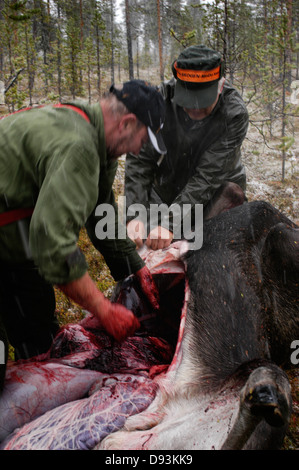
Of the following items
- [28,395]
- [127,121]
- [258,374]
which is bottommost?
[28,395]

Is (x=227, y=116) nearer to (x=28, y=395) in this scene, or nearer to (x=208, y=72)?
(x=208, y=72)

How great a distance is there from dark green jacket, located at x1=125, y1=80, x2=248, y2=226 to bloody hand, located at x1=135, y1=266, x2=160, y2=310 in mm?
1084

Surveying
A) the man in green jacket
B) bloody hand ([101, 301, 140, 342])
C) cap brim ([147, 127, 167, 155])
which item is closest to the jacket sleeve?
the man in green jacket

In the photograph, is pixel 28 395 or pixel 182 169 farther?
pixel 182 169

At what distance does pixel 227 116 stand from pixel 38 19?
21.2m

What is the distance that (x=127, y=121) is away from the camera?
1.88 meters

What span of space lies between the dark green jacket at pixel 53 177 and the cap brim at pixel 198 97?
1.79 m

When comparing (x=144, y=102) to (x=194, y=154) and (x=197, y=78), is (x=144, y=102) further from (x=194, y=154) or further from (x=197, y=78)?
(x=194, y=154)

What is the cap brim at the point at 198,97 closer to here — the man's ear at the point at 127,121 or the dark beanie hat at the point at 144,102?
the dark beanie hat at the point at 144,102

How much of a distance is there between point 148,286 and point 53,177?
1370 millimetres

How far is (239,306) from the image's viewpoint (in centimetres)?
214

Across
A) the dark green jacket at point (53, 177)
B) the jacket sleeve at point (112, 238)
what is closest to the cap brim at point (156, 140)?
the dark green jacket at point (53, 177)

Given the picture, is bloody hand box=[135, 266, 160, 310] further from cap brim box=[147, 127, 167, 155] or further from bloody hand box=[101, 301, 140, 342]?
cap brim box=[147, 127, 167, 155]

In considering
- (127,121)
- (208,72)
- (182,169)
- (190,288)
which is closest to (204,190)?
(182,169)
